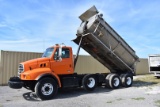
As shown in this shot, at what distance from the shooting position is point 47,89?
10570 mm

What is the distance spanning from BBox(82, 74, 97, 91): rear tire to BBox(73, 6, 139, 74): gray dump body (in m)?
1.93

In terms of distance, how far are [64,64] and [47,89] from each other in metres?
1.72

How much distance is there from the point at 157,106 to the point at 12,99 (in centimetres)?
651

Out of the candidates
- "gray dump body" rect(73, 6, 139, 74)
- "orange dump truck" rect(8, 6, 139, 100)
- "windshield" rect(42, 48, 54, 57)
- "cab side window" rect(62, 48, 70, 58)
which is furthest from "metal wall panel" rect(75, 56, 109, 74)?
"windshield" rect(42, 48, 54, 57)

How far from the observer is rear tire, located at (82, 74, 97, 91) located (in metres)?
12.4

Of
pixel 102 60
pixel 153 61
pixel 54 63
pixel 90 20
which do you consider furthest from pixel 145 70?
pixel 54 63

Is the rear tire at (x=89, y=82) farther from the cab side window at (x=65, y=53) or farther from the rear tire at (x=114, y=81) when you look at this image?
the cab side window at (x=65, y=53)

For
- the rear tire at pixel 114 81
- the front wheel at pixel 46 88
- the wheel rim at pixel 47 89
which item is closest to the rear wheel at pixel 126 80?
the rear tire at pixel 114 81

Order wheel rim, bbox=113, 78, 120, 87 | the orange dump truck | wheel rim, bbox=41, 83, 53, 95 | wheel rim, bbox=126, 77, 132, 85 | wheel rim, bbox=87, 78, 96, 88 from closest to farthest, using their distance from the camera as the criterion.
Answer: wheel rim, bbox=41, 83, 53, 95, the orange dump truck, wheel rim, bbox=87, 78, 96, 88, wheel rim, bbox=113, 78, 120, 87, wheel rim, bbox=126, 77, 132, 85

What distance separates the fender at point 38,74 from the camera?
10.2 meters

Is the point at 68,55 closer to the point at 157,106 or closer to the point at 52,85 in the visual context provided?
the point at 52,85

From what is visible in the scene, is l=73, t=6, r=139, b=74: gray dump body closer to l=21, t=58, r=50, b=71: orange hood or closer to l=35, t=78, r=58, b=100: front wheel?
l=21, t=58, r=50, b=71: orange hood

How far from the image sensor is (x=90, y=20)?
12.9 meters

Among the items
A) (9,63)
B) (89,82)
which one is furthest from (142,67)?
(9,63)
